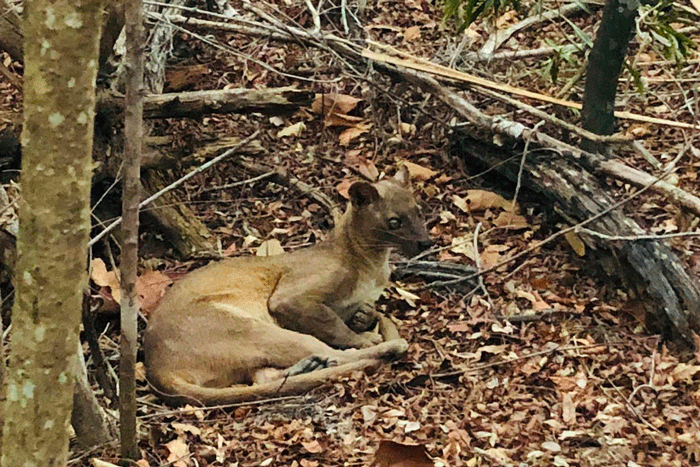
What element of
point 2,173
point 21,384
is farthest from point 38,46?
point 2,173

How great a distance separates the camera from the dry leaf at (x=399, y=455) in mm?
4344

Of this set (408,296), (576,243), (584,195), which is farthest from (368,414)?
(584,195)

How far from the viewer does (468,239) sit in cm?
661

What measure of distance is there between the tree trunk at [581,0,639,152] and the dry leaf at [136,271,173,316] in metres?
2.88

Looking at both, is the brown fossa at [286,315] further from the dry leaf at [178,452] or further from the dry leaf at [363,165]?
the dry leaf at [363,165]

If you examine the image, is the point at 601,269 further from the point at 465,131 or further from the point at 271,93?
the point at 271,93

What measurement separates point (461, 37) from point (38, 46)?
6.36 meters

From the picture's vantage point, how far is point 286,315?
5.76m

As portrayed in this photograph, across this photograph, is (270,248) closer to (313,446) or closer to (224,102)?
(224,102)

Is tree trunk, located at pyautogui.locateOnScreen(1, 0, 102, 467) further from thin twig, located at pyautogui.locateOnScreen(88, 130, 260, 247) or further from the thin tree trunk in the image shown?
thin twig, located at pyautogui.locateOnScreen(88, 130, 260, 247)

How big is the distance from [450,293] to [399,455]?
6.08 ft

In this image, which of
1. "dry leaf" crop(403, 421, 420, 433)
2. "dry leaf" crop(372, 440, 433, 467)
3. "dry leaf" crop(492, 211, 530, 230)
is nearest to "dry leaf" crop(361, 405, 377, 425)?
"dry leaf" crop(403, 421, 420, 433)

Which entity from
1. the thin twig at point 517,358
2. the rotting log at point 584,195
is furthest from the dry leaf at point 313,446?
the rotting log at point 584,195

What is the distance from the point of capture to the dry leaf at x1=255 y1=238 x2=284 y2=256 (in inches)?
259
